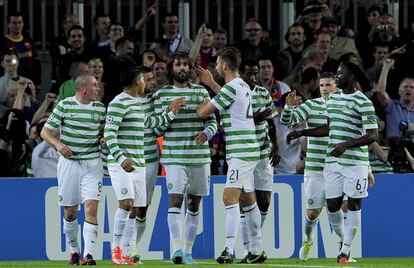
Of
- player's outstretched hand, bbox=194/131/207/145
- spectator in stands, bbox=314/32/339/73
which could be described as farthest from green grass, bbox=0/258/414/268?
spectator in stands, bbox=314/32/339/73

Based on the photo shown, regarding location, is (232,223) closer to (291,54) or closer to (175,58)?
(175,58)

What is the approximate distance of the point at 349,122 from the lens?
19.1 metres

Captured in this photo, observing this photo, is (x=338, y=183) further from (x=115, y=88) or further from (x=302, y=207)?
(x=115, y=88)

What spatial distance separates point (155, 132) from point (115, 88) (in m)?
4.21

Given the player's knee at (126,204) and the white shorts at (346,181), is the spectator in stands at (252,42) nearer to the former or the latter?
the white shorts at (346,181)

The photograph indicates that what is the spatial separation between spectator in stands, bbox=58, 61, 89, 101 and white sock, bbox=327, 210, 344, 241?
4.67 m

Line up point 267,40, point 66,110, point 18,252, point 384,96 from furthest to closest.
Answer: point 267,40
point 384,96
point 18,252
point 66,110

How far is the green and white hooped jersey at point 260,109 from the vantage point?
1933 cm

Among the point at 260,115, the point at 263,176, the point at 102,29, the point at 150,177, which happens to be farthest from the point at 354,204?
the point at 102,29

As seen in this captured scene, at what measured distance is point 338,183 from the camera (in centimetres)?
1928

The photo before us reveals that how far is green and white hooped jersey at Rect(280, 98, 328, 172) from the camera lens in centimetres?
1980

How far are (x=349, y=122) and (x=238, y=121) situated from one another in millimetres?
1503

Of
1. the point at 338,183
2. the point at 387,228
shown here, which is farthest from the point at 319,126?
the point at 387,228

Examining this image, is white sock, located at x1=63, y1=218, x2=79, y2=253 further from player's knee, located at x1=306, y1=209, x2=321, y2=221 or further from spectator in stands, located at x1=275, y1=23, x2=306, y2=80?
spectator in stands, located at x1=275, y1=23, x2=306, y2=80
